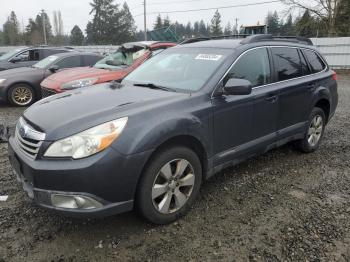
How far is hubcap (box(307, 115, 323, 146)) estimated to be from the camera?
5.24 metres

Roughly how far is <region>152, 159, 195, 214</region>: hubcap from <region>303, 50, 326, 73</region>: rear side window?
115 inches

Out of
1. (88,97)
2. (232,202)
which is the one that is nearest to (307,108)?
(232,202)

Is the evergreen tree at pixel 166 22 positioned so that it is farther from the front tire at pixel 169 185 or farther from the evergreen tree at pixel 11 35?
the front tire at pixel 169 185

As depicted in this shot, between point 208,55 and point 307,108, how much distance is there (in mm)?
1835

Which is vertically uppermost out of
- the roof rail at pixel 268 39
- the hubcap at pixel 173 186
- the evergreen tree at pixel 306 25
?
the evergreen tree at pixel 306 25

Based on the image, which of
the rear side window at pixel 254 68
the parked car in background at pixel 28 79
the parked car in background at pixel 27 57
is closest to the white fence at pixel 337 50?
the parked car in background at pixel 27 57

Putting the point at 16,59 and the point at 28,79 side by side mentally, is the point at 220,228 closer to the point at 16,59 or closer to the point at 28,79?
the point at 28,79

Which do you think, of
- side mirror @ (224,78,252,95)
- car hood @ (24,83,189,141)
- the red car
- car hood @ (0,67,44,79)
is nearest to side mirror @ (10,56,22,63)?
car hood @ (0,67,44,79)

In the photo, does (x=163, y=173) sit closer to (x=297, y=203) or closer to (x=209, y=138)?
(x=209, y=138)

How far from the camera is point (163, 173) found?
3123 millimetres

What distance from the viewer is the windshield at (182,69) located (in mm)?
3749

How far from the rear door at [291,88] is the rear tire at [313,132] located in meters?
0.26

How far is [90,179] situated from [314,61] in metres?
4.05

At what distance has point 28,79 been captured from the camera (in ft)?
30.6
